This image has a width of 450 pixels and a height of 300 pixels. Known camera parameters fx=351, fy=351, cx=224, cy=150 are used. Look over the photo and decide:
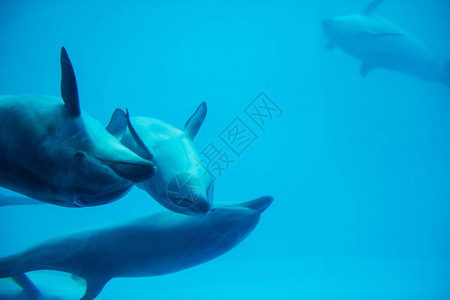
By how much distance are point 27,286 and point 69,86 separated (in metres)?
4.72

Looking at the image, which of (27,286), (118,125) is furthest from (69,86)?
(27,286)

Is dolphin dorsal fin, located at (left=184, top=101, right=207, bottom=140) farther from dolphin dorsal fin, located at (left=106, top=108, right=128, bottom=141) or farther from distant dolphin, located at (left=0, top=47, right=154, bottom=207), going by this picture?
distant dolphin, located at (left=0, top=47, right=154, bottom=207)

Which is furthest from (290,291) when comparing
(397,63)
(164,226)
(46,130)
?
(46,130)

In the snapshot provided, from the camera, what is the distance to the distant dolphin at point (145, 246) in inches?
172

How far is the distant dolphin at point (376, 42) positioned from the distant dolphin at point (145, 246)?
6358 mm

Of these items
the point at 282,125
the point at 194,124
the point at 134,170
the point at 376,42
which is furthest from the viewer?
the point at 282,125

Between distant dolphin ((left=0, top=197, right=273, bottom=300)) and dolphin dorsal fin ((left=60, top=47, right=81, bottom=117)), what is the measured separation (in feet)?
8.38

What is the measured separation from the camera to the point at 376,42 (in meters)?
8.98

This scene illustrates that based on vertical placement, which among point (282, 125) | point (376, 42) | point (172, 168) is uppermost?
point (282, 125)

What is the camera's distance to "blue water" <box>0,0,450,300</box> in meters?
15.8

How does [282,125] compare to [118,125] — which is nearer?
[118,125]

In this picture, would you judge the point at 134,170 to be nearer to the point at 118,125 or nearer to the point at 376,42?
the point at 118,125

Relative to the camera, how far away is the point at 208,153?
4645mm

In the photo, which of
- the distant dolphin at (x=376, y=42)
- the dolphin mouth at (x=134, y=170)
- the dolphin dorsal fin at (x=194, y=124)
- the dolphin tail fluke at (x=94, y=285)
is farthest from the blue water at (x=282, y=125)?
the dolphin mouth at (x=134, y=170)
